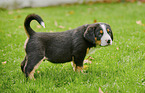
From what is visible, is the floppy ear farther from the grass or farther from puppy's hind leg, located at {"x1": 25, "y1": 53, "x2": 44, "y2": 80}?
puppy's hind leg, located at {"x1": 25, "y1": 53, "x2": 44, "y2": 80}

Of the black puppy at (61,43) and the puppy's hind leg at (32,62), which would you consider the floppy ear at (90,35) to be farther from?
the puppy's hind leg at (32,62)

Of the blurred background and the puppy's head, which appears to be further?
the blurred background

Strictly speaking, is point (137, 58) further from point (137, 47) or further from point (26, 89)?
point (26, 89)

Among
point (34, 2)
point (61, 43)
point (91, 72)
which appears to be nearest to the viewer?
point (61, 43)

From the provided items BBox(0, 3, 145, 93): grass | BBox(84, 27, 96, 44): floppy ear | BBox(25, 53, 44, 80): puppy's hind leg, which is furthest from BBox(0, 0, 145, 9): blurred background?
BBox(84, 27, 96, 44): floppy ear

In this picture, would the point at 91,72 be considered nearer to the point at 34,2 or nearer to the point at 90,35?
the point at 90,35

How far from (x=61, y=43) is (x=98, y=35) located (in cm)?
75

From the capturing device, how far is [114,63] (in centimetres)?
424

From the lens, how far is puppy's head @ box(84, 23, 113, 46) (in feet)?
11.2

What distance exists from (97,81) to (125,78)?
21.9 inches

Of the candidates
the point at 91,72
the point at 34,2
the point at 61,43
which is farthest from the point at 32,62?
the point at 34,2

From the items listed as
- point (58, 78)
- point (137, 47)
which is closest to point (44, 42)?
point (58, 78)

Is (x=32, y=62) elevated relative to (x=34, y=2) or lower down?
lower down

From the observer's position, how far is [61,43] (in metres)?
3.65
